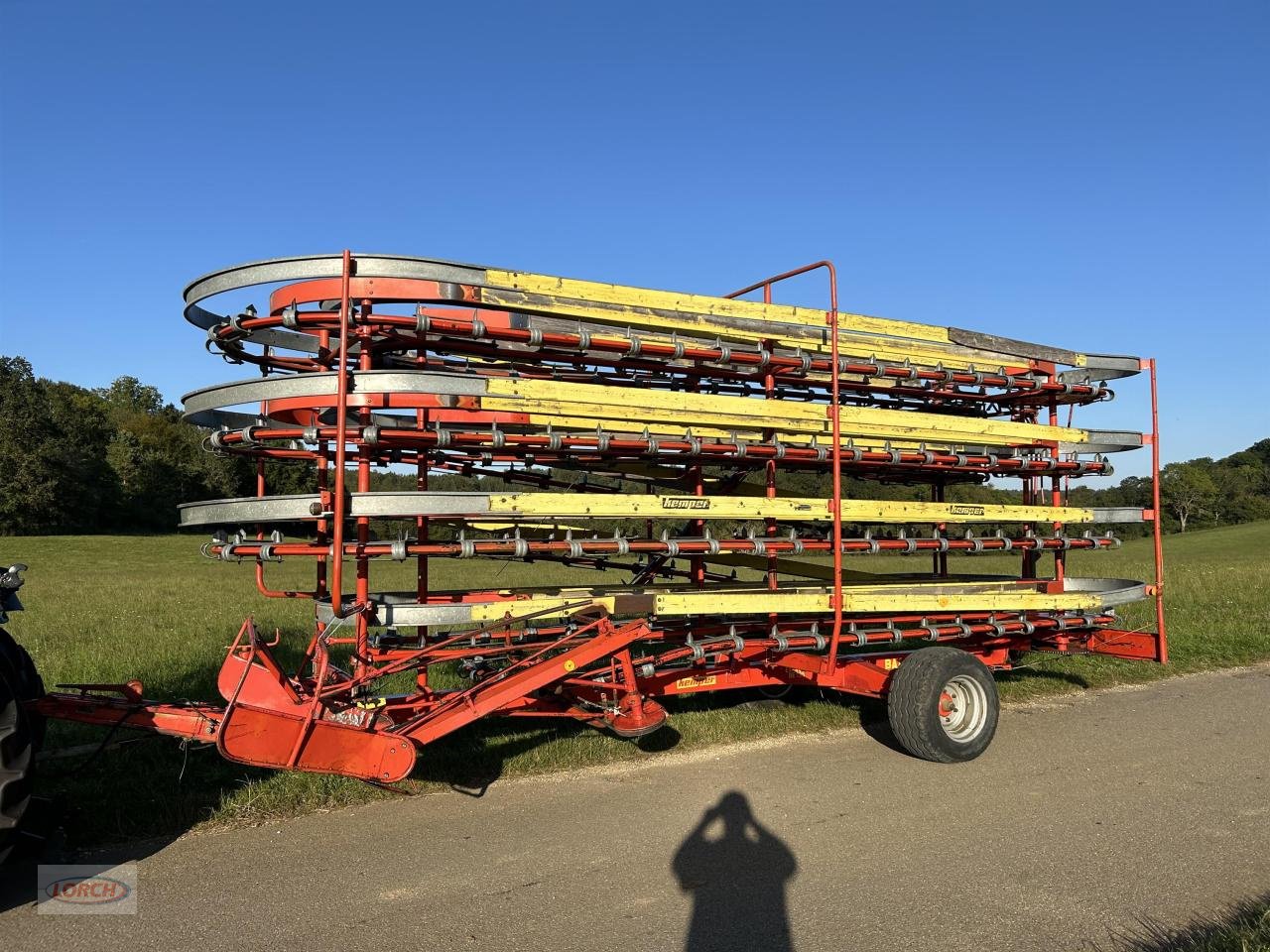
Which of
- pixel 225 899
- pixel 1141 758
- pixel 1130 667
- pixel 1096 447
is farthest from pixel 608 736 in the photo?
pixel 1130 667

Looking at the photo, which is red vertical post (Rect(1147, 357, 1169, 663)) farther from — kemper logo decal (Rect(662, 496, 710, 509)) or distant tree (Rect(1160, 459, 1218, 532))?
distant tree (Rect(1160, 459, 1218, 532))

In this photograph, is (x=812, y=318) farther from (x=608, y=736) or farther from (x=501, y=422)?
(x=608, y=736)

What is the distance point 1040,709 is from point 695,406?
473cm

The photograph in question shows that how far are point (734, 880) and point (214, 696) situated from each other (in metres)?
5.33

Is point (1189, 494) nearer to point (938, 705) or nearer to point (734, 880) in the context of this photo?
point (938, 705)

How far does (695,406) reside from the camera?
5809 millimetres

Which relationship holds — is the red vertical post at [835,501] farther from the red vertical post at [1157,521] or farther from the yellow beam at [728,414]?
the red vertical post at [1157,521]

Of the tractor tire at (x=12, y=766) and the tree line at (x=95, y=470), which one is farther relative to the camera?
the tree line at (x=95, y=470)

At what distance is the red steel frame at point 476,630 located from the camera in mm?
4641

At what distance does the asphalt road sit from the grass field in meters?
0.32

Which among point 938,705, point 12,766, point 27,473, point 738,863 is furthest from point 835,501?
point 27,473

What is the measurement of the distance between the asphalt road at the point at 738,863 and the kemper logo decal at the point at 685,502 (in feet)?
5.71

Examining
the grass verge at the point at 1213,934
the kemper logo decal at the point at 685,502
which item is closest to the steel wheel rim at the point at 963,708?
the kemper logo decal at the point at 685,502

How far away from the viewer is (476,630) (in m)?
5.75
